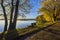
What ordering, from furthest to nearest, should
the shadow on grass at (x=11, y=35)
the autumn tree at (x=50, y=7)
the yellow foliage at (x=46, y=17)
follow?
the yellow foliage at (x=46, y=17) < the autumn tree at (x=50, y=7) < the shadow on grass at (x=11, y=35)

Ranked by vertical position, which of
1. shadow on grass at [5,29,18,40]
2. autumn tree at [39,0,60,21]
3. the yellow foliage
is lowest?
the yellow foliage

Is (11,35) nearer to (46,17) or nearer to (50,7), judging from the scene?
(50,7)

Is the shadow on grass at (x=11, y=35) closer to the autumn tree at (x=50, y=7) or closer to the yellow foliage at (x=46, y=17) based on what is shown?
the autumn tree at (x=50, y=7)

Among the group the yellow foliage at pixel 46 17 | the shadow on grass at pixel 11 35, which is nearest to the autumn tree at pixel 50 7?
the yellow foliage at pixel 46 17

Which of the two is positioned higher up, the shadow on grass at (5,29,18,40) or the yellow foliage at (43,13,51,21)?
the shadow on grass at (5,29,18,40)

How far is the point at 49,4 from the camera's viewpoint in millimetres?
42344

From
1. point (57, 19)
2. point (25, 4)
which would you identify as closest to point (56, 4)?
point (57, 19)

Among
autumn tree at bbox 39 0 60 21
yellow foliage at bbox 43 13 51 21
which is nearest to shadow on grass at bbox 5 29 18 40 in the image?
autumn tree at bbox 39 0 60 21

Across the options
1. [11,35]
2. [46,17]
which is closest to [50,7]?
[46,17]

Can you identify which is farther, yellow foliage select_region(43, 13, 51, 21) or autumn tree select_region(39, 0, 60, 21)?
yellow foliage select_region(43, 13, 51, 21)

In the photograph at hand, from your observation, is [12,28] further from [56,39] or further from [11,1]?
[56,39]

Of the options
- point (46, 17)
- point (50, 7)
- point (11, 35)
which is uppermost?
point (50, 7)

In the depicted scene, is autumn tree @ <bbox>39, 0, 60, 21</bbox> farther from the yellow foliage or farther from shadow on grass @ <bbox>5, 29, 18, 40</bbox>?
shadow on grass @ <bbox>5, 29, 18, 40</bbox>

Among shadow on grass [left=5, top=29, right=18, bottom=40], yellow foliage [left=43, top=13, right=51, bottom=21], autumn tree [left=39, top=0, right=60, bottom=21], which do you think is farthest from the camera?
yellow foliage [left=43, top=13, right=51, bottom=21]
